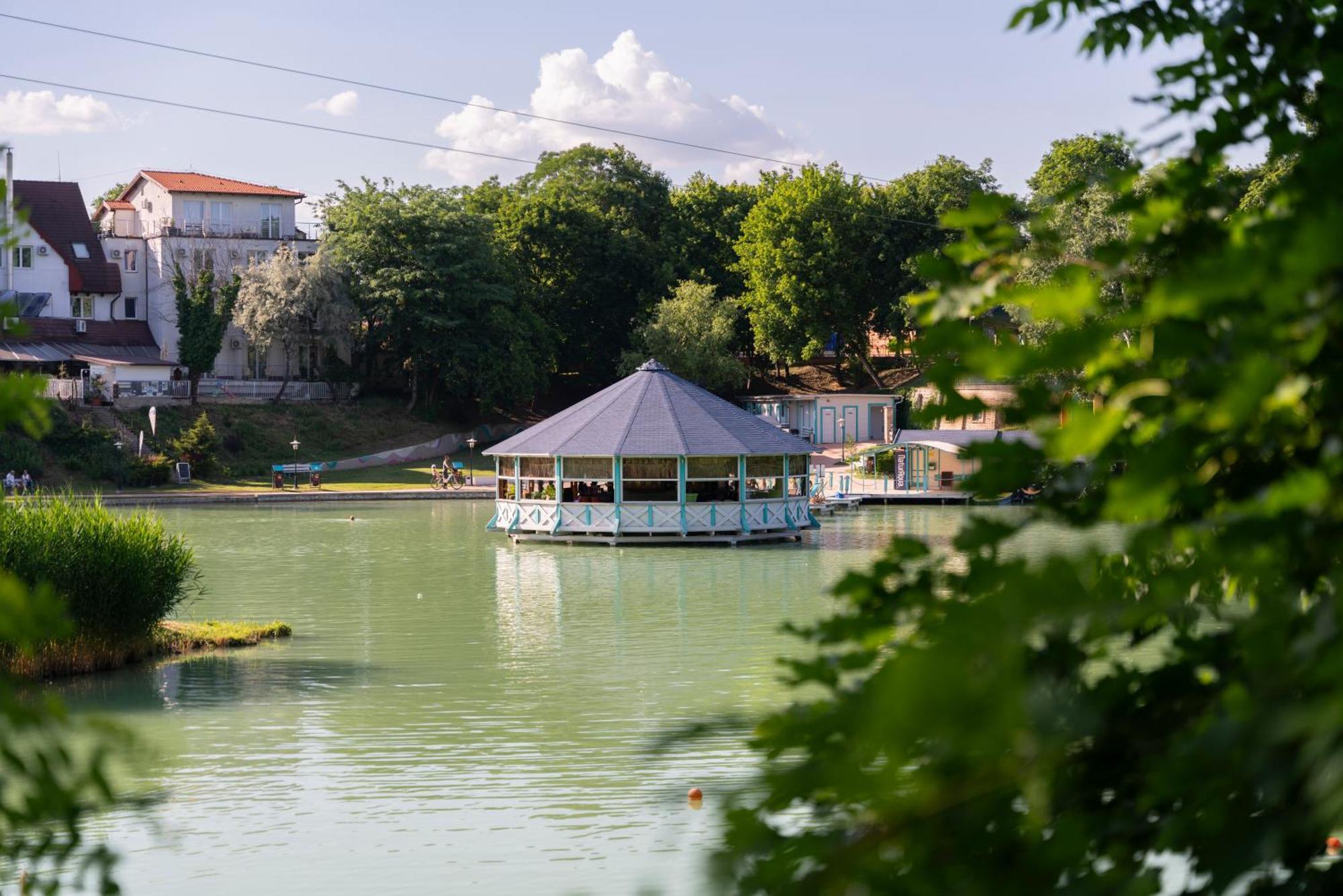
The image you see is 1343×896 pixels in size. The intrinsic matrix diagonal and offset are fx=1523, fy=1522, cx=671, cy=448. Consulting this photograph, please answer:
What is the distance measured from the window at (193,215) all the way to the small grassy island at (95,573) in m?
45.8

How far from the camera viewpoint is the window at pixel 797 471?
35.5m

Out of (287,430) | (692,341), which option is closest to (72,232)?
(287,430)

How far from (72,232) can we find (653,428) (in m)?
36.6

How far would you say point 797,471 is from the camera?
118 feet

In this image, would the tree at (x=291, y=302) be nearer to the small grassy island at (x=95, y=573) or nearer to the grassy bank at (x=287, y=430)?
the grassy bank at (x=287, y=430)

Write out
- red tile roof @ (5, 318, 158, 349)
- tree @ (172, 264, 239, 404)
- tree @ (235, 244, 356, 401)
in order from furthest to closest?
red tile roof @ (5, 318, 158, 349)
tree @ (235, 244, 356, 401)
tree @ (172, 264, 239, 404)

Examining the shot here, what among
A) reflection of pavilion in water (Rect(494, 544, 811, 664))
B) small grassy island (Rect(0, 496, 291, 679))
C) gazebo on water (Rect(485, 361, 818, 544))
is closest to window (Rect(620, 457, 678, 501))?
gazebo on water (Rect(485, 361, 818, 544))

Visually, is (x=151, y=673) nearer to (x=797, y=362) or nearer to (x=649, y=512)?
(x=649, y=512)

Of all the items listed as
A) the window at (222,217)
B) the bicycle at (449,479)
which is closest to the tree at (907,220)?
the bicycle at (449,479)

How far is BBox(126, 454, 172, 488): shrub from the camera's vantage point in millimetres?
47406

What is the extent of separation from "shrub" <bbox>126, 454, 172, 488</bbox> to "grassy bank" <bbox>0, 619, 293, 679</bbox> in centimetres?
2844

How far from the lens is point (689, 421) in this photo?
3472 cm

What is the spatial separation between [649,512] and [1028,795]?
31861 millimetres

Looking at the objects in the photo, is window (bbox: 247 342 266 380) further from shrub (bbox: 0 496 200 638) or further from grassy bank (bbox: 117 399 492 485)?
shrub (bbox: 0 496 200 638)
